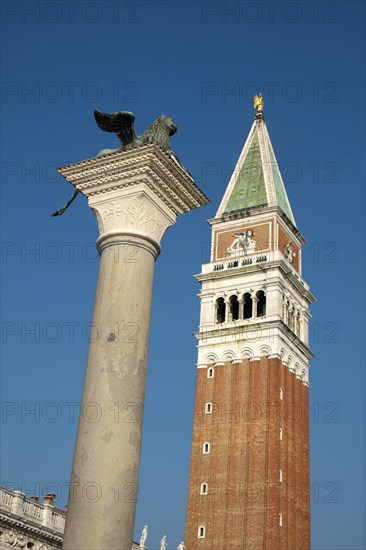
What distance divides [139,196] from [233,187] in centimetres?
4400

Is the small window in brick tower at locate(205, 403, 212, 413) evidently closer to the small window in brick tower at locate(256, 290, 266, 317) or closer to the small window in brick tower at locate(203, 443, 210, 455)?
the small window in brick tower at locate(203, 443, 210, 455)

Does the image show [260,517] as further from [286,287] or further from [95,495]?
[95,495]

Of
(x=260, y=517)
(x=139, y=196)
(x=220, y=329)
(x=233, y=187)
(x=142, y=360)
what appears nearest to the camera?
(x=142, y=360)

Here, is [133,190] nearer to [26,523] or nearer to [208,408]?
[26,523]

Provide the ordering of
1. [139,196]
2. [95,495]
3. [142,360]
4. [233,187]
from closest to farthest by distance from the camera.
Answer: [95,495] < [142,360] < [139,196] < [233,187]

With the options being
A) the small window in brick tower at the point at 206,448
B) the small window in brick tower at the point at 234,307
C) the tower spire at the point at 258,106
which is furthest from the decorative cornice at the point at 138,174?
the tower spire at the point at 258,106

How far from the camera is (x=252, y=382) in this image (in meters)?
44.8

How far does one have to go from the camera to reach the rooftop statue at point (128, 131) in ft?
28.7

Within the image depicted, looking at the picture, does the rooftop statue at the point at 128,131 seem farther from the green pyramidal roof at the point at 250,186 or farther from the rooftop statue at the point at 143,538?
the green pyramidal roof at the point at 250,186

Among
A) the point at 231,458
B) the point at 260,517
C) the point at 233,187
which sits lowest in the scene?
the point at 260,517

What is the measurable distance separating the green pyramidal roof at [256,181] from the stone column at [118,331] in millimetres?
40683

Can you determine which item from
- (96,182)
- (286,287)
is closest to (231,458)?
(286,287)

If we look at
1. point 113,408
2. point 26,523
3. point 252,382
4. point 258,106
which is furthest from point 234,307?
point 113,408

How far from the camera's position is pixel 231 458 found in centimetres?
4353
